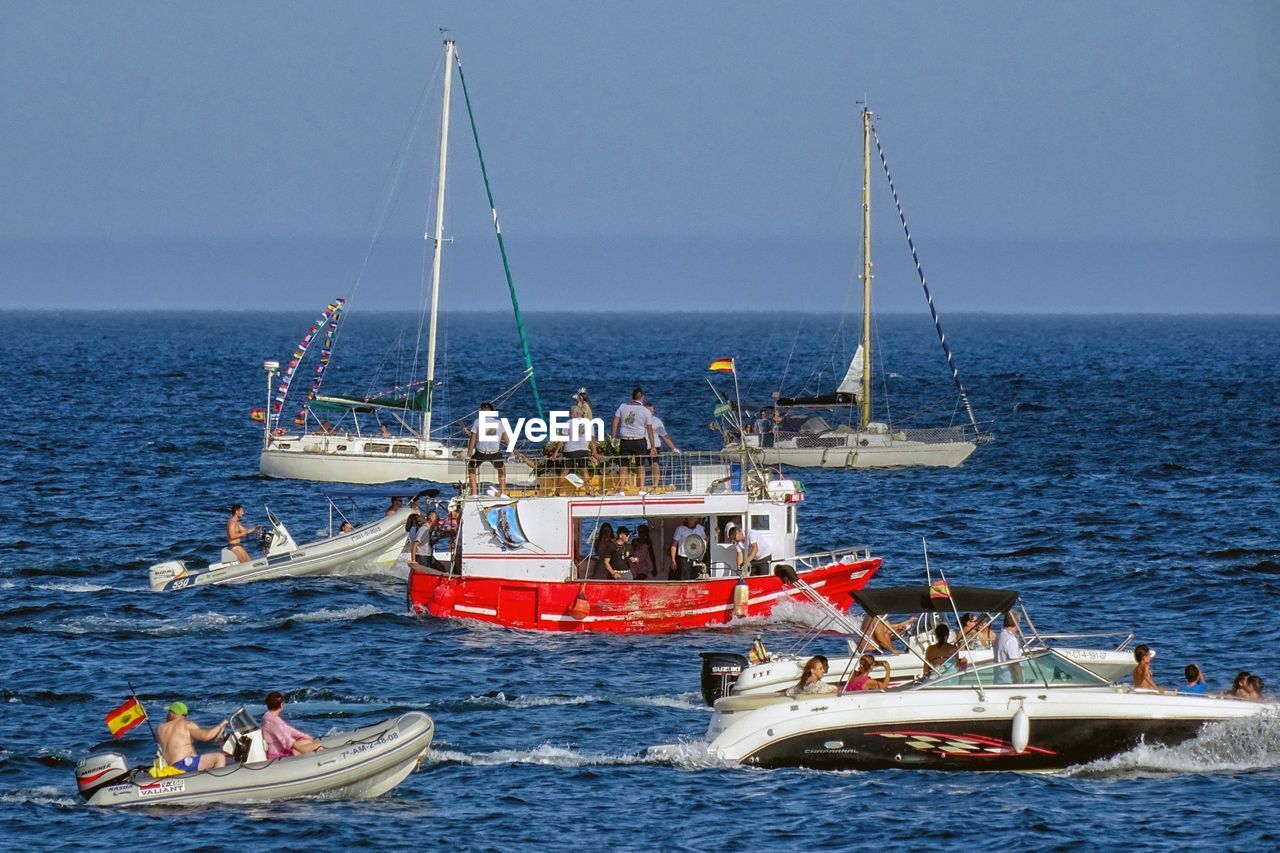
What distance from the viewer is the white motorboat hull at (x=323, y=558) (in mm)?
44719

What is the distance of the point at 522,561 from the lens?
38.1 m

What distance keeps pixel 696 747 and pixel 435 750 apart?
4.15 metres

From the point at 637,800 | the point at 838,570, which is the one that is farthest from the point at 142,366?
the point at 637,800

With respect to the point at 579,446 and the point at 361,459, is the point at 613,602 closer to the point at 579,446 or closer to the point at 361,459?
the point at 579,446

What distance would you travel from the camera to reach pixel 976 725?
91.5ft

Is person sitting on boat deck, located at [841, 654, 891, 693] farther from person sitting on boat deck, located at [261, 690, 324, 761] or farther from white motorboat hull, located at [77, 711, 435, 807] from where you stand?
person sitting on boat deck, located at [261, 690, 324, 761]

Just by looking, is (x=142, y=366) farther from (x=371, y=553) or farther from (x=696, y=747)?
(x=696, y=747)

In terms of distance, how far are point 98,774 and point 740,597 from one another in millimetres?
14841

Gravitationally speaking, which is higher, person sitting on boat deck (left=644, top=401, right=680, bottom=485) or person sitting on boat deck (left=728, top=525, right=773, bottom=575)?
person sitting on boat deck (left=644, top=401, right=680, bottom=485)

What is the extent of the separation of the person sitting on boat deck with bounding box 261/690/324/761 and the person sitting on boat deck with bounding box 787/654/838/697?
23.9 feet

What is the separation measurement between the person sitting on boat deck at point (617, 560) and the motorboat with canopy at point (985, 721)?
9.89m

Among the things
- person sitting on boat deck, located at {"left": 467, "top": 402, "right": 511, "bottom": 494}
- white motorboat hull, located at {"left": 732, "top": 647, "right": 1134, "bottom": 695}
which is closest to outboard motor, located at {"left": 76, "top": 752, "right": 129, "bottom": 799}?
white motorboat hull, located at {"left": 732, "top": 647, "right": 1134, "bottom": 695}

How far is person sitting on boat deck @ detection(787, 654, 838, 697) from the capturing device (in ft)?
93.7

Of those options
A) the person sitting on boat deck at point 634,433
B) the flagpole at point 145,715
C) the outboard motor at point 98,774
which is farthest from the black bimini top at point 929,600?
the outboard motor at point 98,774
